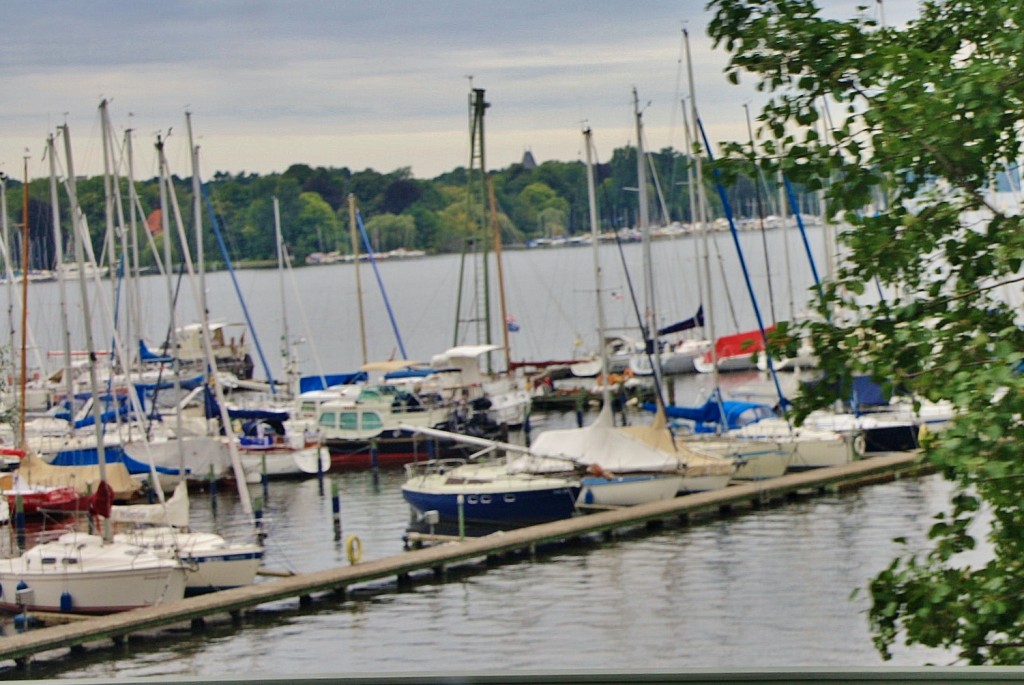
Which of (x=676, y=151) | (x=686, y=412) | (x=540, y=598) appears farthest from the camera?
(x=676, y=151)

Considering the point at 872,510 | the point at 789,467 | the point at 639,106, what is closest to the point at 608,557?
the point at 872,510

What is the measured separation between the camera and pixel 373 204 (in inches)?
1278

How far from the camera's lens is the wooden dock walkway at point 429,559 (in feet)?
42.4

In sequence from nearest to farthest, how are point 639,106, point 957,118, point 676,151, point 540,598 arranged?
A: point 957,118 → point 540,598 → point 639,106 → point 676,151

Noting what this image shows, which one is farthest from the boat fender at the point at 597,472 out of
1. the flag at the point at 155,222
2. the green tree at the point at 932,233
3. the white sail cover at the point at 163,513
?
the green tree at the point at 932,233

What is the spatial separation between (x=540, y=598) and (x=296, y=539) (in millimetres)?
4970

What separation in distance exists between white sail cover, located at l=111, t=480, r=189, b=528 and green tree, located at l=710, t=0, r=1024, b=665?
38.5 feet

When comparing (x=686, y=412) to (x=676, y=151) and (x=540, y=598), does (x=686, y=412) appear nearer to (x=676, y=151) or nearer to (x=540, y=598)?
(x=540, y=598)

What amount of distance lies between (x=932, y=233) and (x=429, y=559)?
429 inches

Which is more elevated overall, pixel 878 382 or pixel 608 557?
pixel 878 382

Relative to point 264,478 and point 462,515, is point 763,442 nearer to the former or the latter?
point 462,515

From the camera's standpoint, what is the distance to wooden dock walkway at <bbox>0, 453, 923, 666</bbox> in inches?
508

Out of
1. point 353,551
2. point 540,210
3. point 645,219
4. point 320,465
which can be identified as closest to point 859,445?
point 645,219

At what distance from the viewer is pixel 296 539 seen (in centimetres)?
1870
